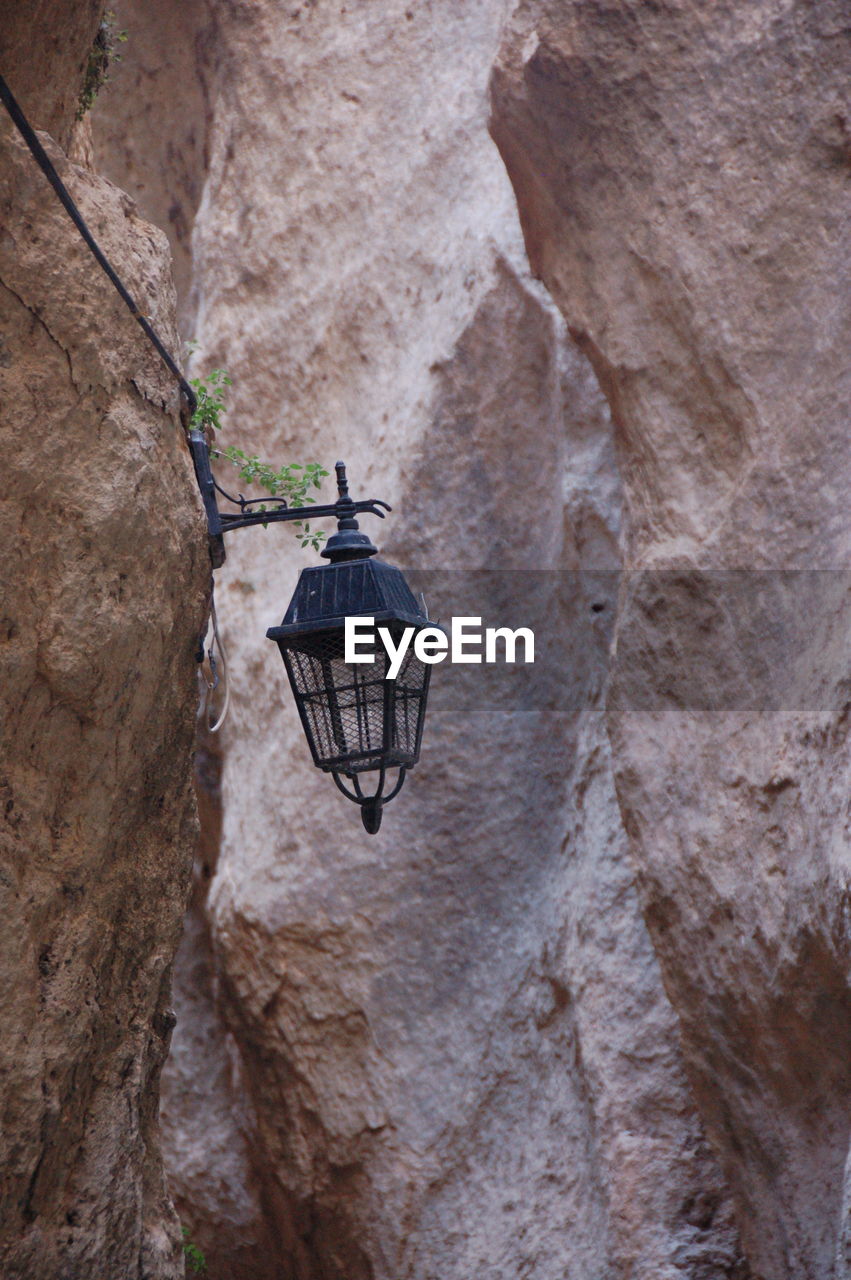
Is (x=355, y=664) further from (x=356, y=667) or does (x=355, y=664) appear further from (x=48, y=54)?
(x=48, y=54)

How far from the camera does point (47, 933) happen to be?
2.74m

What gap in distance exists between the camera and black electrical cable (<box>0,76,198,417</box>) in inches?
98.6

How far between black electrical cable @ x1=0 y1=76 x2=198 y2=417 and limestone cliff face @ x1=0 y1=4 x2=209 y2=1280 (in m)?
0.04

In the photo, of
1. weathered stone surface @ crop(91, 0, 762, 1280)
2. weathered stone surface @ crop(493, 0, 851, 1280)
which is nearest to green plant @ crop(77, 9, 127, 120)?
weathered stone surface @ crop(493, 0, 851, 1280)

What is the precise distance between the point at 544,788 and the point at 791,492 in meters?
2.14

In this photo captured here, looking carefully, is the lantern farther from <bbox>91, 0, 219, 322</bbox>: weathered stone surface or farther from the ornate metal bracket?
<bbox>91, 0, 219, 322</bbox>: weathered stone surface

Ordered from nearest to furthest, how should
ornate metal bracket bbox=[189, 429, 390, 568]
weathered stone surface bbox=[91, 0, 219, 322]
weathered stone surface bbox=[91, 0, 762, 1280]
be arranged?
ornate metal bracket bbox=[189, 429, 390, 568] < weathered stone surface bbox=[91, 0, 762, 1280] < weathered stone surface bbox=[91, 0, 219, 322]

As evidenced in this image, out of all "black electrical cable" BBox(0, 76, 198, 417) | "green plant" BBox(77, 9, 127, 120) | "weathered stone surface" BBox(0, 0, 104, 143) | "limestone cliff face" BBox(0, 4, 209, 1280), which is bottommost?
"limestone cliff face" BBox(0, 4, 209, 1280)

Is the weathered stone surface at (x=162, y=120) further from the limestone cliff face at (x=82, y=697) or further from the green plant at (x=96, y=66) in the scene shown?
the limestone cliff face at (x=82, y=697)

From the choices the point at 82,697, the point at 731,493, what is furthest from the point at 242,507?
the point at 731,493

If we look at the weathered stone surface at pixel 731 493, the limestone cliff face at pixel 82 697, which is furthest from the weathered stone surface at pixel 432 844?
the limestone cliff face at pixel 82 697

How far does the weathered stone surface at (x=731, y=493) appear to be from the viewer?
13.2ft

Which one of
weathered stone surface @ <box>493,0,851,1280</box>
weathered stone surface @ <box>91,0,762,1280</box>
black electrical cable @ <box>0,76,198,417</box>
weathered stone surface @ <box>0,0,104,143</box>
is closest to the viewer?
black electrical cable @ <box>0,76,198,417</box>

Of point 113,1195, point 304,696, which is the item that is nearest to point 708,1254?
point 113,1195
